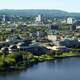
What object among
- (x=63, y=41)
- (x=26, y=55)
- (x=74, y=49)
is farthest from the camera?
(x=63, y=41)

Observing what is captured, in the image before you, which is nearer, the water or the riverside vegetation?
the water

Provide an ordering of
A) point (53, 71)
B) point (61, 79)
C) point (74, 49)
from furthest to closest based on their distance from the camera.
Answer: point (74, 49), point (53, 71), point (61, 79)

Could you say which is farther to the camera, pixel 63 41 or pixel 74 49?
pixel 63 41

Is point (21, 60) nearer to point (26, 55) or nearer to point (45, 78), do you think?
point (26, 55)

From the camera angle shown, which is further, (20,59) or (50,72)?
(20,59)

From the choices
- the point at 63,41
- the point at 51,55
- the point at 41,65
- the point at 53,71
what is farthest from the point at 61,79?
the point at 63,41

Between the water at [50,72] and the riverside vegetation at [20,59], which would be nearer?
the water at [50,72]

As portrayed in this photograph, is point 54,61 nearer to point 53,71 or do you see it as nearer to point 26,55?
point 26,55
